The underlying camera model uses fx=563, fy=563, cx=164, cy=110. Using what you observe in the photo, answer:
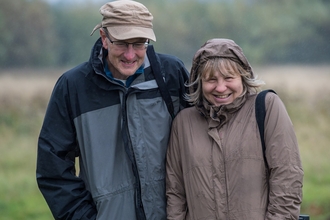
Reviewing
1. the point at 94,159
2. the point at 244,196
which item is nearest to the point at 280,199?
the point at 244,196

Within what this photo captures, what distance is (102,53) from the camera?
3.02m

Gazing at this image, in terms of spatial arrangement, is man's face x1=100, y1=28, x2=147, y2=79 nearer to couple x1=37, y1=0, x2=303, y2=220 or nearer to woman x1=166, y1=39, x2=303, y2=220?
couple x1=37, y1=0, x2=303, y2=220

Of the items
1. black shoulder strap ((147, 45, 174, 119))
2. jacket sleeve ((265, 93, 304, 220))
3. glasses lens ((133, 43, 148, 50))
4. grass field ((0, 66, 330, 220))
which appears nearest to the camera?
jacket sleeve ((265, 93, 304, 220))

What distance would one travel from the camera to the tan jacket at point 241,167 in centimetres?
262

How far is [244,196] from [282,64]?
4.41m

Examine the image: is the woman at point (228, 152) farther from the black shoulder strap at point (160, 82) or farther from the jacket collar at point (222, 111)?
the black shoulder strap at point (160, 82)

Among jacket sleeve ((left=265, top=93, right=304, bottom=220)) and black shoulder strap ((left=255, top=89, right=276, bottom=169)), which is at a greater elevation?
black shoulder strap ((left=255, top=89, right=276, bottom=169))

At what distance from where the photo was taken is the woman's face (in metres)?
2.78

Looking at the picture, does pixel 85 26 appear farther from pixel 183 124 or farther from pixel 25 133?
pixel 183 124

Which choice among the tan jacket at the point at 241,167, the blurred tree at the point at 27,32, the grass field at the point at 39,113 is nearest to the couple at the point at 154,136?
the tan jacket at the point at 241,167

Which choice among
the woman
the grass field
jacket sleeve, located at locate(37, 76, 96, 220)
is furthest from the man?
the grass field

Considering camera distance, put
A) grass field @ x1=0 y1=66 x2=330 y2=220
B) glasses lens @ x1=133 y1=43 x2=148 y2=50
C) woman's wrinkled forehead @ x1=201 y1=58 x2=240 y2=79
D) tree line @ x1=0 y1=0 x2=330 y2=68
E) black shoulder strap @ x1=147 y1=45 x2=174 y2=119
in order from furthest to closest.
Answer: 1. tree line @ x1=0 y1=0 x2=330 y2=68
2. grass field @ x1=0 y1=66 x2=330 y2=220
3. black shoulder strap @ x1=147 y1=45 x2=174 y2=119
4. glasses lens @ x1=133 y1=43 x2=148 y2=50
5. woman's wrinkled forehead @ x1=201 y1=58 x2=240 y2=79

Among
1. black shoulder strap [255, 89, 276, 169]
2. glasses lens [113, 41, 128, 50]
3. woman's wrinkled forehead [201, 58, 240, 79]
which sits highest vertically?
glasses lens [113, 41, 128, 50]

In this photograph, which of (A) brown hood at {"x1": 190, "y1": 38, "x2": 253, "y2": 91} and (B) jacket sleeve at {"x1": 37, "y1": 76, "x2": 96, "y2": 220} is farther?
(B) jacket sleeve at {"x1": 37, "y1": 76, "x2": 96, "y2": 220}
